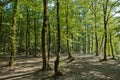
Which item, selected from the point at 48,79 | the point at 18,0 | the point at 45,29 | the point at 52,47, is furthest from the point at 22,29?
the point at 48,79

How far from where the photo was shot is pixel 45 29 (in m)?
17.1

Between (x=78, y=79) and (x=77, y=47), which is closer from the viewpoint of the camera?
(x=78, y=79)

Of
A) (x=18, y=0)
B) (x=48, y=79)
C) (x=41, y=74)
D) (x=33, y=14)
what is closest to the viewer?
(x=48, y=79)

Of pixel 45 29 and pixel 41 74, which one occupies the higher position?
pixel 45 29

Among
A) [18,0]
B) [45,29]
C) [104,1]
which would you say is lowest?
[45,29]

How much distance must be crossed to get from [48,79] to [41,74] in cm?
158

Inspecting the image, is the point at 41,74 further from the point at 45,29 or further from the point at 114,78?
the point at 114,78

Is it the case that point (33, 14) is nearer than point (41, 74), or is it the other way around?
point (41, 74)

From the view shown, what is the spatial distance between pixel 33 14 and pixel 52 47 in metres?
22.5

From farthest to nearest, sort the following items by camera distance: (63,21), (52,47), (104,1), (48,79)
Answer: (52,47) < (104,1) < (63,21) < (48,79)

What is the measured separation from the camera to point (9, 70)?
61.2 ft

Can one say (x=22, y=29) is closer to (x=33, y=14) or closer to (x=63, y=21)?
(x=33, y=14)

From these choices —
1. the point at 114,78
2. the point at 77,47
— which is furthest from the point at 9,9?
the point at 77,47

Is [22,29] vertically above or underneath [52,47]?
above
